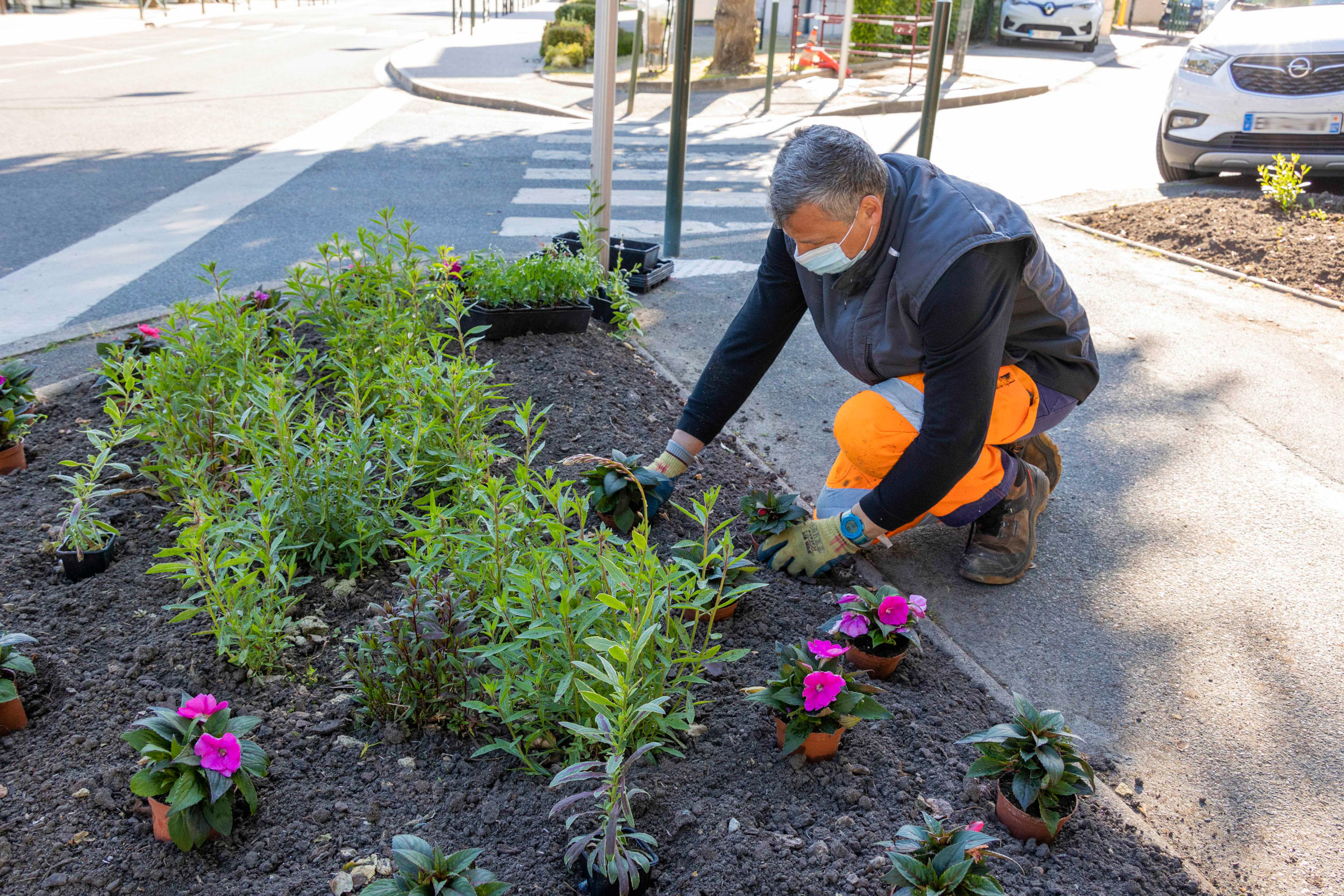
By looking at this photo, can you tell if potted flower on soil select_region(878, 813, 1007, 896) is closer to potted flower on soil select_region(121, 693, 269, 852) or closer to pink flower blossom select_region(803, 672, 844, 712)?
pink flower blossom select_region(803, 672, 844, 712)

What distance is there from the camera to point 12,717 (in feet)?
7.50

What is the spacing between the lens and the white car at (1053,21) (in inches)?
827

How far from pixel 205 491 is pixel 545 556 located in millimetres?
1114

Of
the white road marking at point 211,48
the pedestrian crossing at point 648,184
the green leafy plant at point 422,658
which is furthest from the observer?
the white road marking at point 211,48

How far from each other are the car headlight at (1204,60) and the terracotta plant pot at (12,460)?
29.4ft

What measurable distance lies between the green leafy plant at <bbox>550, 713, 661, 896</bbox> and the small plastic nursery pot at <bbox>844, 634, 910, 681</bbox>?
87cm

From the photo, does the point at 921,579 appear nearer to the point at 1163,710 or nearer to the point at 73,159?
the point at 1163,710

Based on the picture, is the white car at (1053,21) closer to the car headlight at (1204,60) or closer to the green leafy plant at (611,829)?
the car headlight at (1204,60)

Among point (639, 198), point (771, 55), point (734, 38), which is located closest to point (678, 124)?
point (639, 198)

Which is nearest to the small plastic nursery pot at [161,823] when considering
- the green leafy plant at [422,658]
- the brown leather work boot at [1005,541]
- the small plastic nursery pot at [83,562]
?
the green leafy plant at [422,658]

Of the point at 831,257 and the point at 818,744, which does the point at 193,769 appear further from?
the point at 831,257

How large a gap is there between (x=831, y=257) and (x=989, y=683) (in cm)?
125

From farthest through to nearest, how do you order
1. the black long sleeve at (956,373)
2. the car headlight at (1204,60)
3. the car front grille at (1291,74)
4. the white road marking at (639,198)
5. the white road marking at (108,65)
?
1. the white road marking at (108,65)
2. the car headlight at (1204,60)
3. the white road marking at (639,198)
4. the car front grille at (1291,74)
5. the black long sleeve at (956,373)

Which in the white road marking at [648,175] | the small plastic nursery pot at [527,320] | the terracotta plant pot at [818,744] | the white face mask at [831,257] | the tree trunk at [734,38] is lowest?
the terracotta plant pot at [818,744]
